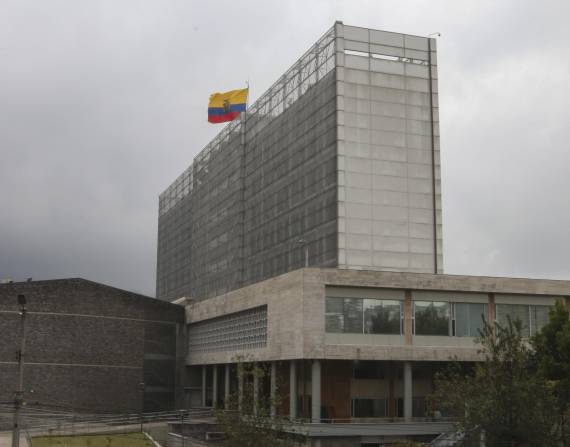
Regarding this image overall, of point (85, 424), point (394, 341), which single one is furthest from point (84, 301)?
point (394, 341)

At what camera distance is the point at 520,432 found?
28.9 m

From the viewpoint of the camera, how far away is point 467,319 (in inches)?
2245

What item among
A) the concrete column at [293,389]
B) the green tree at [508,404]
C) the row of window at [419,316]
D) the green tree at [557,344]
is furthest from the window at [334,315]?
the green tree at [508,404]

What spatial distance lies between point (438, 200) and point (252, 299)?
103 feet

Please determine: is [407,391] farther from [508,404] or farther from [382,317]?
[508,404]

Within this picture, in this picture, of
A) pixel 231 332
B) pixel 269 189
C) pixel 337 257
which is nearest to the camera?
pixel 231 332

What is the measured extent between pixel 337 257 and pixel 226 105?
34650 millimetres

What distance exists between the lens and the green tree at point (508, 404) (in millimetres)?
28891

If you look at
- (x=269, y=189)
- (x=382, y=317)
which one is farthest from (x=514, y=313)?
(x=269, y=189)

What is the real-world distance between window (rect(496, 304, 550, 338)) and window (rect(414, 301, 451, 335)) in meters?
4.23

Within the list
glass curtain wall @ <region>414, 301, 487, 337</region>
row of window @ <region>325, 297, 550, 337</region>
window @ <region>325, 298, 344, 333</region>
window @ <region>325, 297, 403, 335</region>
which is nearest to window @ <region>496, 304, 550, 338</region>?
row of window @ <region>325, 297, 550, 337</region>

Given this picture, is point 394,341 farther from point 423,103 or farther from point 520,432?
point 423,103

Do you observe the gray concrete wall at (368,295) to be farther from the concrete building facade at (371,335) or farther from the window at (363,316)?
the window at (363,316)

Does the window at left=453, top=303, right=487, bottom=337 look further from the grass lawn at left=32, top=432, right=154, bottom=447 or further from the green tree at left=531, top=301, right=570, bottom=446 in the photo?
the grass lawn at left=32, top=432, right=154, bottom=447
